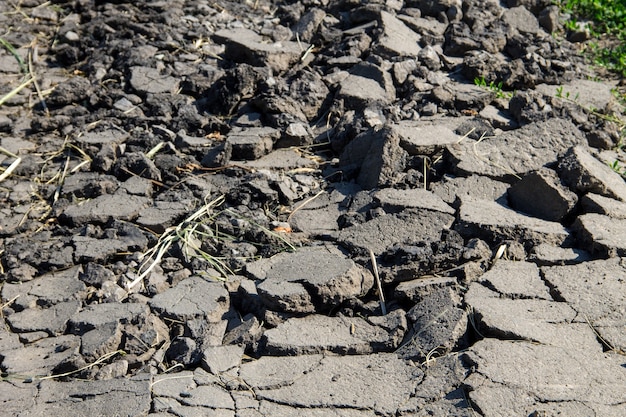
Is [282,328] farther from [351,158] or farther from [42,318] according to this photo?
[351,158]

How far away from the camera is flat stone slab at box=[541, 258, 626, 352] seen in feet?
11.4

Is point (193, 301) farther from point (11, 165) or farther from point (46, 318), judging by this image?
point (11, 165)

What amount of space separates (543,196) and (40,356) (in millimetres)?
2526

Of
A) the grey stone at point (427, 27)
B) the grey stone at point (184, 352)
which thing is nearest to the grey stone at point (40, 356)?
the grey stone at point (184, 352)

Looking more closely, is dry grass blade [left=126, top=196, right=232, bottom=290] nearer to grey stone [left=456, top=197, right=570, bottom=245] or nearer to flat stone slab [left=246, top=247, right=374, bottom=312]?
flat stone slab [left=246, top=247, right=374, bottom=312]

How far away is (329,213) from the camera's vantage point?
172 inches

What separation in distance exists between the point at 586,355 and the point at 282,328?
4.12 ft

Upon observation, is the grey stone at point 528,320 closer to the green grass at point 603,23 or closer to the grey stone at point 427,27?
the grey stone at point 427,27

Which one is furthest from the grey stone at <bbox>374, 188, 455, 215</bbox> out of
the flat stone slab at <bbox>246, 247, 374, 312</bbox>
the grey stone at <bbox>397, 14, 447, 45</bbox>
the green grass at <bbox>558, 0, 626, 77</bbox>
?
the green grass at <bbox>558, 0, 626, 77</bbox>

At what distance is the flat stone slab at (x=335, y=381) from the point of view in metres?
3.16

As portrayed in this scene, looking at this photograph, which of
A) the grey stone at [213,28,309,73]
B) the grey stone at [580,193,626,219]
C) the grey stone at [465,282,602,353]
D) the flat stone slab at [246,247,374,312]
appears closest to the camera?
the grey stone at [465,282,602,353]

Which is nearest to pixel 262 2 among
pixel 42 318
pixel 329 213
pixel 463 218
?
pixel 329 213

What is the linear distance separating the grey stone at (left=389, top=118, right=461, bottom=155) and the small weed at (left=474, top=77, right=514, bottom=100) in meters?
0.50

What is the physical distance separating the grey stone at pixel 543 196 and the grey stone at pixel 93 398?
2.11 meters
